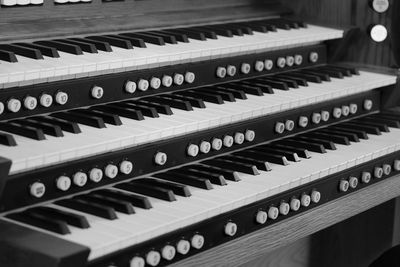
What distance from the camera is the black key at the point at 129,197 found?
221 cm

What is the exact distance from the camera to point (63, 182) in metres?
2.18

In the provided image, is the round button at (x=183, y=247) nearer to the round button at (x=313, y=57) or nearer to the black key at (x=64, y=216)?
the black key at (x=64, y=216)

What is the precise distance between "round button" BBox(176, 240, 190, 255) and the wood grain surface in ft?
0.08

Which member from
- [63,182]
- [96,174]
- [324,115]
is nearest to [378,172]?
[324,115]

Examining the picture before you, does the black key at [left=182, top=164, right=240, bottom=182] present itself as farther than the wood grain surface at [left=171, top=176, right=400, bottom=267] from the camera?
Yes

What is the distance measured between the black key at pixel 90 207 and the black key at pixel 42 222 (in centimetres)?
12

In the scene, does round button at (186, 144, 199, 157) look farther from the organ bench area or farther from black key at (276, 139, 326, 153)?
black key at (276, 139, 326, 153)

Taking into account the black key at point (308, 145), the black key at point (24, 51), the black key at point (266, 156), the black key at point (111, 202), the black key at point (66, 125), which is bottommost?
the black key at point (308, 145)

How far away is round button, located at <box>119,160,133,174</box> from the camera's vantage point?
2.35 metres

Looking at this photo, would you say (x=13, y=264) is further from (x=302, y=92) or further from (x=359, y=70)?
(x=359, y=70)

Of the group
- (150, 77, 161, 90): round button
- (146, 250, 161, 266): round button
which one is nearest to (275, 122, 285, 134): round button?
(150, 77, 161, 90): round button

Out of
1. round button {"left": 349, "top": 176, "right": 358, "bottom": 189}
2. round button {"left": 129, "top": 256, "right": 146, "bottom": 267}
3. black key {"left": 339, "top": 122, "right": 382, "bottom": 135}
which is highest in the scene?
round button {"left": 129, "top": 256, "right": 146, "bottom": 267}

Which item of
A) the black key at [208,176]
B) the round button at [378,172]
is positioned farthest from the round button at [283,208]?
the round button at [378,172]

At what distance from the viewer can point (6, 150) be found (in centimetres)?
208
